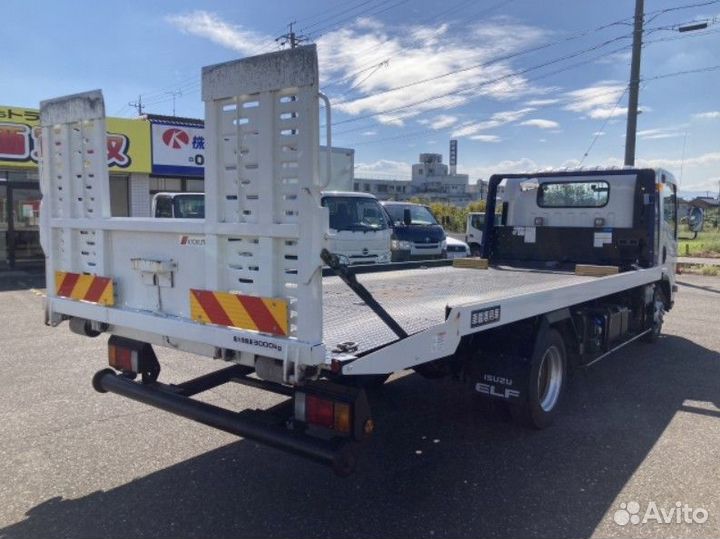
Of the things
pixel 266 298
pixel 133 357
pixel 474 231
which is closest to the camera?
pixel 266 298

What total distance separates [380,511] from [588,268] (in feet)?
13.9

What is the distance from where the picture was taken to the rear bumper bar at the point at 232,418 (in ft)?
9.62

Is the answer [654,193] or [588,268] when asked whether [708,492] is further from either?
[654,193]

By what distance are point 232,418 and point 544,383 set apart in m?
2.86

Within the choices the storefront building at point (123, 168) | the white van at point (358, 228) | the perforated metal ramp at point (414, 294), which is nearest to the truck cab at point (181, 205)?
the white van at point (358, 228)

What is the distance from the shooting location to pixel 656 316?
7.85 meters

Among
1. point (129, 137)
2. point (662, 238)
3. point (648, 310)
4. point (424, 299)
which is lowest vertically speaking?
point (648, 310)

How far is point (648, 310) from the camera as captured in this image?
25.1ft

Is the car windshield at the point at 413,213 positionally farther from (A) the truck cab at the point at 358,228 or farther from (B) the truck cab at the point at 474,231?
(B) the truck cab at the point at 474,231

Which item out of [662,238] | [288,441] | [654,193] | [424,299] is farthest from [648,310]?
[288,441]

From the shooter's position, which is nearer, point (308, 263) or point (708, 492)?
point (308, 263)

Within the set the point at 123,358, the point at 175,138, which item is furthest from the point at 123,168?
the point at 123,358

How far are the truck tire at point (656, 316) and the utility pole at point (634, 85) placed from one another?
1091 centimetres

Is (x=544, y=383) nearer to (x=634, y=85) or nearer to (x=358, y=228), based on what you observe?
(x=358, y=228)
